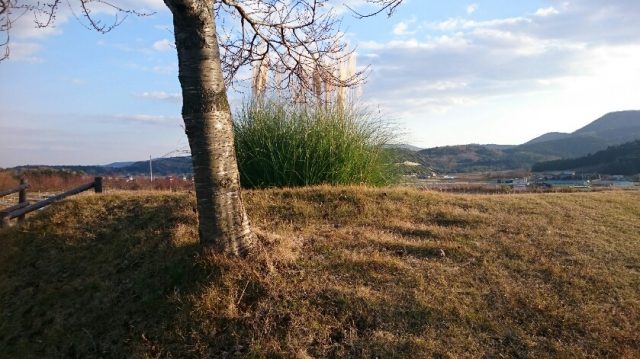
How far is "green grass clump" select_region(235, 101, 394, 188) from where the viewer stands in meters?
7.87

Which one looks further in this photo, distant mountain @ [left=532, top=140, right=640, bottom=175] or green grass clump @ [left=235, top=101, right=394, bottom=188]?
distant mountain @ [left=532, top=140, right=640, bottom=175]

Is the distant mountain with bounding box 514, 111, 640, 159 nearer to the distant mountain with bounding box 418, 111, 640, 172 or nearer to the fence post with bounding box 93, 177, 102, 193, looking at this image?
the distant mountain with bounding box 418, 111, 640, 172

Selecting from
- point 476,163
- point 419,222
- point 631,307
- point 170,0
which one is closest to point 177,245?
point 170,0

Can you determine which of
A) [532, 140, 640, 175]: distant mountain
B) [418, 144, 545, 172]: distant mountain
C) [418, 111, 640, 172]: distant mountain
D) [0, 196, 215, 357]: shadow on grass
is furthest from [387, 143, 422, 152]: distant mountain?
[418, 144, 545, 172]: distant mountain

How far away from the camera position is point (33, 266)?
6.00m

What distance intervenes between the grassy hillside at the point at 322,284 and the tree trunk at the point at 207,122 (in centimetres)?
33

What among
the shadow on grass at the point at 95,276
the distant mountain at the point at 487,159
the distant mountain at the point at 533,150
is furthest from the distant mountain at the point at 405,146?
the distant mountain at the point at 487,159

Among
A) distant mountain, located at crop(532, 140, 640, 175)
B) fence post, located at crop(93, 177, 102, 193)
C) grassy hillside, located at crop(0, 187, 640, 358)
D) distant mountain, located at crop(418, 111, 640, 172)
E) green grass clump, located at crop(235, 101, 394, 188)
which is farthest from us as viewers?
distant mountain, located at crop(418, 111, 640, 172)

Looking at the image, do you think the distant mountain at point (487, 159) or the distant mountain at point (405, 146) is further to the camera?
the distant mountain at point (487, 159)

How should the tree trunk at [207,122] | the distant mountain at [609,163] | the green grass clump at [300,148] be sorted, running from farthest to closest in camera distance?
the distant mountain at [609,163] < the green grass clump at [300,148] < the tree trunk at [207,122]

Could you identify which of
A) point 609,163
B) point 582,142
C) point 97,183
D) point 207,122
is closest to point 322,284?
point 207,122

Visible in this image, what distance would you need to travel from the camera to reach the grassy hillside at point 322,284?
4133 millimetres

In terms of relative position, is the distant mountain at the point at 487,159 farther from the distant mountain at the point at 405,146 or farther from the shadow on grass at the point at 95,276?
the shadow on grass at the point at 95,276

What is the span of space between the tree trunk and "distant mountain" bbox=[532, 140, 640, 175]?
160ft
